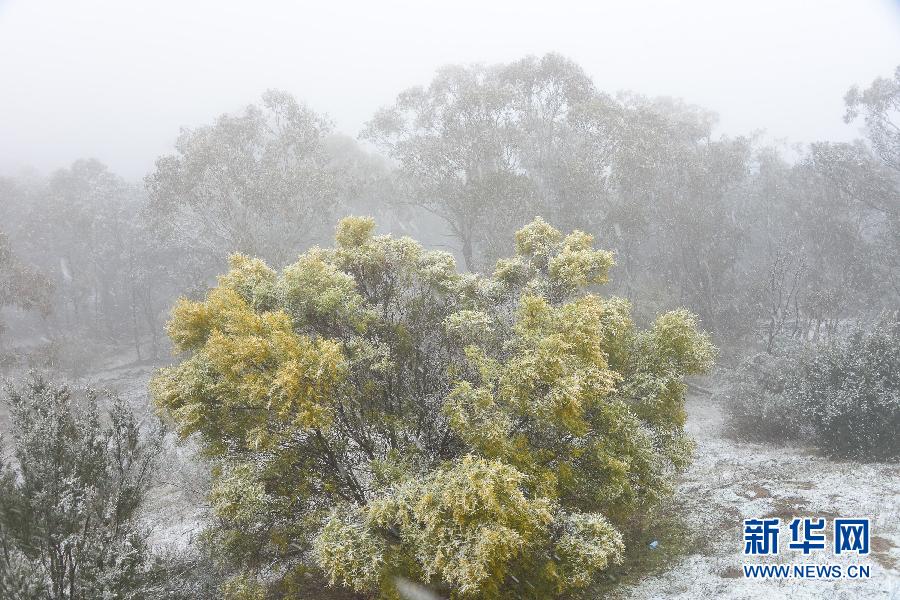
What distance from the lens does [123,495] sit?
412 inches

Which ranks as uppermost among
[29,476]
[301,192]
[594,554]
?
[301,192]

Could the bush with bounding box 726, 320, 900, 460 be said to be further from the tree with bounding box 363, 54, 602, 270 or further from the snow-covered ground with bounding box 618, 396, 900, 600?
the tree with bounding box 363, 54, 602, 270

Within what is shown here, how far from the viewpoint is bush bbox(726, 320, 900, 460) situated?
1762 centimetres

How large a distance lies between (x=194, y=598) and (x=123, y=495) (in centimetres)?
275

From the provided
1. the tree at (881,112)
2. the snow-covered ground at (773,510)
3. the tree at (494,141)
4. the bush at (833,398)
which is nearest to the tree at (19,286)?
the tree at (494,141)

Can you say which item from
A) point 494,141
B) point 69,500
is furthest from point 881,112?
point 69,500

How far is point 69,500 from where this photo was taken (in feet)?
29.7

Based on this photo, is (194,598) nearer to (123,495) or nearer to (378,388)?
(123,495)

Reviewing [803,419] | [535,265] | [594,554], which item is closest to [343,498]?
[594,554]

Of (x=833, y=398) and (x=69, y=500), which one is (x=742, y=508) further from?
(x=69, y=500)

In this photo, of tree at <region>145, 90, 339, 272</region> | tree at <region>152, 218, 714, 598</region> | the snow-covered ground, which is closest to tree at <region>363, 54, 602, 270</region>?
tree at <region>145, 90, 339, 272</region>

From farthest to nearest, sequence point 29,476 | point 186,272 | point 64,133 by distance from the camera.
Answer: point 64,133
point 186,272
point 29,476

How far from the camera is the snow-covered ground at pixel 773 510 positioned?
32.9 feet

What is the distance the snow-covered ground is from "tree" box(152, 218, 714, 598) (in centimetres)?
180
